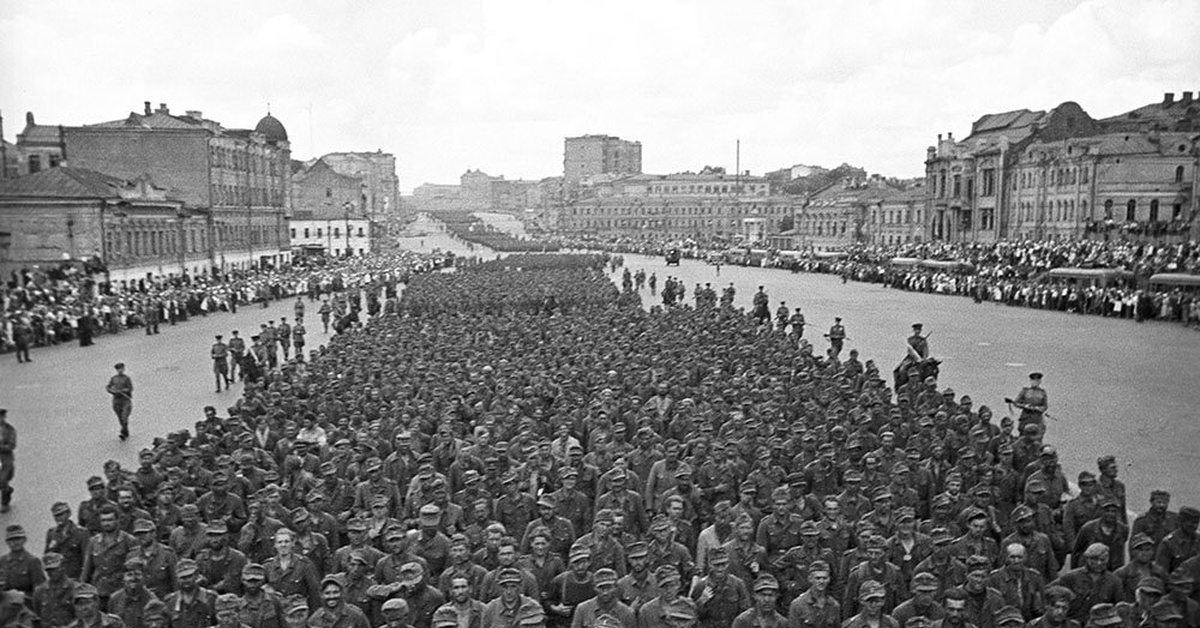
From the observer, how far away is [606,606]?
6477 mm

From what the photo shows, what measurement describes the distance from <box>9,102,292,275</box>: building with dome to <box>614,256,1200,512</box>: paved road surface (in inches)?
1069

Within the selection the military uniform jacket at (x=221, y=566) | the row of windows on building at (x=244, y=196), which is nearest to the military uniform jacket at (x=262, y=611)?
the military uniform jacket at (x=221, y=566)

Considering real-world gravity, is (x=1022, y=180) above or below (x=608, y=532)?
above

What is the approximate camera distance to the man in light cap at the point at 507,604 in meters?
6.42

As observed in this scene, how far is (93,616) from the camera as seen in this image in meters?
6.28

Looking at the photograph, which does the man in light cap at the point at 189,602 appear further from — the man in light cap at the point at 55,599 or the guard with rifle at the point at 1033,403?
the guard with rifle at the point at 1033,403

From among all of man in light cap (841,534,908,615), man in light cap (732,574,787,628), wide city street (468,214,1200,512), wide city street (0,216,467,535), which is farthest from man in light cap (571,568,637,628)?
wide city street (468,214,1200,512)

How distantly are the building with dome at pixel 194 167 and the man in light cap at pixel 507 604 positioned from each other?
147ft

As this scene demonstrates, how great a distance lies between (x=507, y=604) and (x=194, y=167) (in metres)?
55.9

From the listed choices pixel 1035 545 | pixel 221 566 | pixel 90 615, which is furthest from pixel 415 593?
pixel 1035 545

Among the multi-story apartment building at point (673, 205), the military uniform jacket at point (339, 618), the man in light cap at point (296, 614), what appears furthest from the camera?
the multi-story apartment building at point (673, 205)

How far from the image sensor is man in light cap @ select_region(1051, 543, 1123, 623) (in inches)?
280

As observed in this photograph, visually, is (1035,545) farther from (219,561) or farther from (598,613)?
(219,561)

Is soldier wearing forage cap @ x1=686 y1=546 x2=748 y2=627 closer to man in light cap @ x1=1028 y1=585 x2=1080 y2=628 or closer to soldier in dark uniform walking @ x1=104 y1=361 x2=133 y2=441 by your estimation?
man in light cap @ x1=1028 y1=585 x2=1080 y2=628
